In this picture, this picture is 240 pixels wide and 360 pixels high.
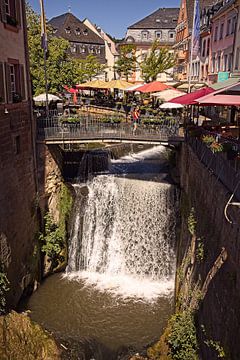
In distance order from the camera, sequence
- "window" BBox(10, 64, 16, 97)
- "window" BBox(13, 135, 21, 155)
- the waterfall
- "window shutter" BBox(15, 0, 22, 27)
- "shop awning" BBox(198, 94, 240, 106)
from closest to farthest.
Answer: "shop awning" BBox(198, 94, 240, 106) < "window shutter" BBox(15, 0, 22, 27) < "window" BBox(13, 135, 21, 155) < "window" BBox(10, 64, 16, 97) < the waterfall

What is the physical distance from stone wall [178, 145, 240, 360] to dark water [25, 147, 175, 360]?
267cm

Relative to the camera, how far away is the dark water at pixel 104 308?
43.2ft

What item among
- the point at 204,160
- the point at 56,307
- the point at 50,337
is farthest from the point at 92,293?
the point at 204,160

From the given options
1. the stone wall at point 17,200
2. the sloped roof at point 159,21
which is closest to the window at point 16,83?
the stone wall at point 17,200

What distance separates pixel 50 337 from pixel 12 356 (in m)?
1.54

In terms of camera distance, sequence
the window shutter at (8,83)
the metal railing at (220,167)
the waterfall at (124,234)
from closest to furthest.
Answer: the metal railing at (220,167) → the window shutter at (8,83) → the waterfall at (124,234)

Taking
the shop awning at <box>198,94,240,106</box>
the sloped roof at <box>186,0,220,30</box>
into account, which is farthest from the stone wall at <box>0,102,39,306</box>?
the sloped roof at <box>186,0,220,30</box>

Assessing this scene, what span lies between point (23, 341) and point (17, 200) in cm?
547

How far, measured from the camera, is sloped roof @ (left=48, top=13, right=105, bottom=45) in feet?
151

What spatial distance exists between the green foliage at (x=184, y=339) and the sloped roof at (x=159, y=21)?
48134 mm

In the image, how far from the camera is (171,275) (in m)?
17.1

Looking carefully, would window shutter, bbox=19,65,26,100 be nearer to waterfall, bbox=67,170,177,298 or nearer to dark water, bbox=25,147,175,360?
waterfall, bbox=67,170,177,298

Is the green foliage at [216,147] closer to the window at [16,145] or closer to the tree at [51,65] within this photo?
the window at [16,145]

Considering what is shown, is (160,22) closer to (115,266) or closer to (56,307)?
(115,266)
